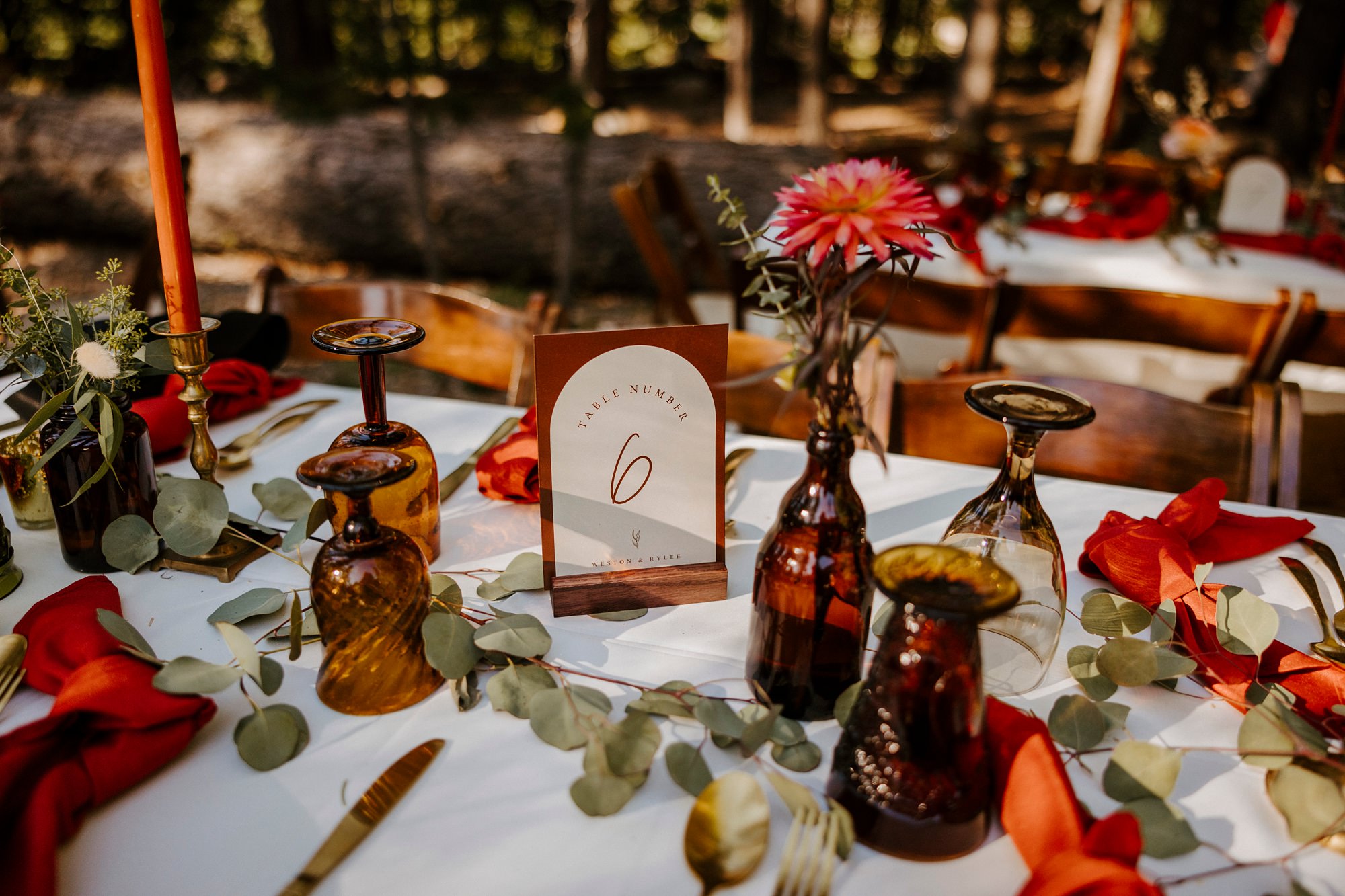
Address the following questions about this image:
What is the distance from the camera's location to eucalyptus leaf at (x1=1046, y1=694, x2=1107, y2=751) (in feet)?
2.21

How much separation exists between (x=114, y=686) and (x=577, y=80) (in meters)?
4.81

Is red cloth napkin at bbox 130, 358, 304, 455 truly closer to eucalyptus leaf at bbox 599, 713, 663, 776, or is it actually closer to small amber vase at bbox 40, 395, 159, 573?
small amber vase at bbox 40, 395, 159, 573

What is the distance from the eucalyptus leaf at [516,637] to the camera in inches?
28.0

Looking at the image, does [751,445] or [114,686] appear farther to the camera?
[751,445]

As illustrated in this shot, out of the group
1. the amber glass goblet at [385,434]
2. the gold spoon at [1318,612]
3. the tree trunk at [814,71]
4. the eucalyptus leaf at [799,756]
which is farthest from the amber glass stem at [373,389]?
the tree trunk at [814,71]

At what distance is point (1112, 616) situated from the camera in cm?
81

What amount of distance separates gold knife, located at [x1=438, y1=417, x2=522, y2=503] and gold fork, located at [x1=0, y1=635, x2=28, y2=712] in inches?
15.9

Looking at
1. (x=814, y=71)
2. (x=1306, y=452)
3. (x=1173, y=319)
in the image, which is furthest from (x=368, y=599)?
(x=814, y=71)

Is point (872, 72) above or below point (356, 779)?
above

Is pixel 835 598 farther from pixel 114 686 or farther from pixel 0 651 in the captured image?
pixel 0 651

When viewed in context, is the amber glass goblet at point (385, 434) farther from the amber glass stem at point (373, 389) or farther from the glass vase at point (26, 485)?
the glass vase at point (26, 485)

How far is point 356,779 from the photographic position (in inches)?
25.1

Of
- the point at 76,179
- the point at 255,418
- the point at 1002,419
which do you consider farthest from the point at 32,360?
the point at 76,179

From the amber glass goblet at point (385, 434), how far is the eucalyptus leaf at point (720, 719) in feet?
1.13
